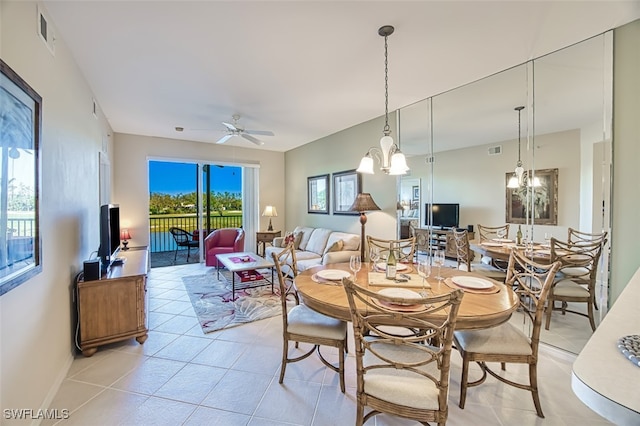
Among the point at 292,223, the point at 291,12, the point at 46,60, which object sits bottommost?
the point at 292,223

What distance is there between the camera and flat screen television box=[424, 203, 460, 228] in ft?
11.9

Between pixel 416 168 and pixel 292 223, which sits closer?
pixel 416 168

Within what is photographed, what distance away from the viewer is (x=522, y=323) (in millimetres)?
2904

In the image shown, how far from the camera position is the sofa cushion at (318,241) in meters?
5.01

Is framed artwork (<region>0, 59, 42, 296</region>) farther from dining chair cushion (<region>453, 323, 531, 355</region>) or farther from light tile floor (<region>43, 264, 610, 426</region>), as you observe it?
dining chair cushion (<region>453, 323, 531, 355</region>)

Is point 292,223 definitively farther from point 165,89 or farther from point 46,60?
point 46,60

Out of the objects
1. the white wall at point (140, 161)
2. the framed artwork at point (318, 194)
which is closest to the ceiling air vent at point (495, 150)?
the framed artwork at point (318, 194)

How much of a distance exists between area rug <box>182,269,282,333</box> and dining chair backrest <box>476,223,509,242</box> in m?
2.62

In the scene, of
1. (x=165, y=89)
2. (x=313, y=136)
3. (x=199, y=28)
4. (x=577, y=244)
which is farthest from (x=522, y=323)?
(x=165, y=89)

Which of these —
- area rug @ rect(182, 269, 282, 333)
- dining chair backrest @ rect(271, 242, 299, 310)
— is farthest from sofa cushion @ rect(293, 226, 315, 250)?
dining chair backrest @ rect(271, 242, 299, 310)

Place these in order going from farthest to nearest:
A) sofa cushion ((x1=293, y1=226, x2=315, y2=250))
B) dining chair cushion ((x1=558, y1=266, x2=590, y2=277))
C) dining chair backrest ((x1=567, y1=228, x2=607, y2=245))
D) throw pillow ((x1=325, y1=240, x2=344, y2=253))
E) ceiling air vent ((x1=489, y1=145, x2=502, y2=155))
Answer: sofa cushion ((x1=293, y1=226, x2=315, y2=250)), throw pillow ((x1=325, y1=240, x2=344, y2=253)), ceiling air vent ((x1=489, y1=145, x2=502, y2=155)), dining chair cushion ((x1=558, y1=266, x2=590, y2=277)), dining chair backrest ((x1=567, y1=228, x2=607, y2=245))

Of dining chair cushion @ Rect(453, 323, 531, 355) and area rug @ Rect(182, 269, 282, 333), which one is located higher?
dining chair cushion @ Rect(453, 323, 531, 355)

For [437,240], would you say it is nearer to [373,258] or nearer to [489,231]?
[489,231]

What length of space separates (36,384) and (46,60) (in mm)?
2166
